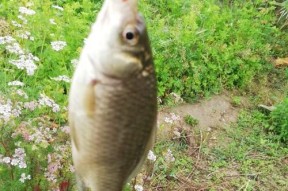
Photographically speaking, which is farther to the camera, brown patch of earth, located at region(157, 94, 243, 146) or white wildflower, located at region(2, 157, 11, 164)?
brown patch of earth, located at region(157, 94, 243, 146)

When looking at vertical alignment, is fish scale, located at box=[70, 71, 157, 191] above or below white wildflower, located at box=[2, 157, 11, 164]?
above

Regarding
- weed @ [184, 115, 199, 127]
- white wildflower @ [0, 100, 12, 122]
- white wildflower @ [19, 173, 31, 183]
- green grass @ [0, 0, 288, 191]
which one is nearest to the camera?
white wildflower @ [0, 100, 12, 122]

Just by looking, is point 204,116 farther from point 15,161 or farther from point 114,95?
point 114,95

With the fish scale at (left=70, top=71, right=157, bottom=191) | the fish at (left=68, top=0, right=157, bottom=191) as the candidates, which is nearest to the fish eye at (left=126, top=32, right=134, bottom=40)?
the fish at (left=68, top=0, right=157, bottom=191)

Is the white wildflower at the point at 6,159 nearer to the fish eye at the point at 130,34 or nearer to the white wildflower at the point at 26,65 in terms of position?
the white wildflower at the point at 26,65

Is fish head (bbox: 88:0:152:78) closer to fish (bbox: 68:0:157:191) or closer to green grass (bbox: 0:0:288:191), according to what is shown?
fish (bbox: 68:0:157:191)

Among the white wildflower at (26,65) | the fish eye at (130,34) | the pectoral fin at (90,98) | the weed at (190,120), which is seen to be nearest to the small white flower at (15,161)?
the white wildflower at (26,65)

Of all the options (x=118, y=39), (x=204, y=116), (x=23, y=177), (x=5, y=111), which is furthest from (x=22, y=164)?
(x=204, y=116)
